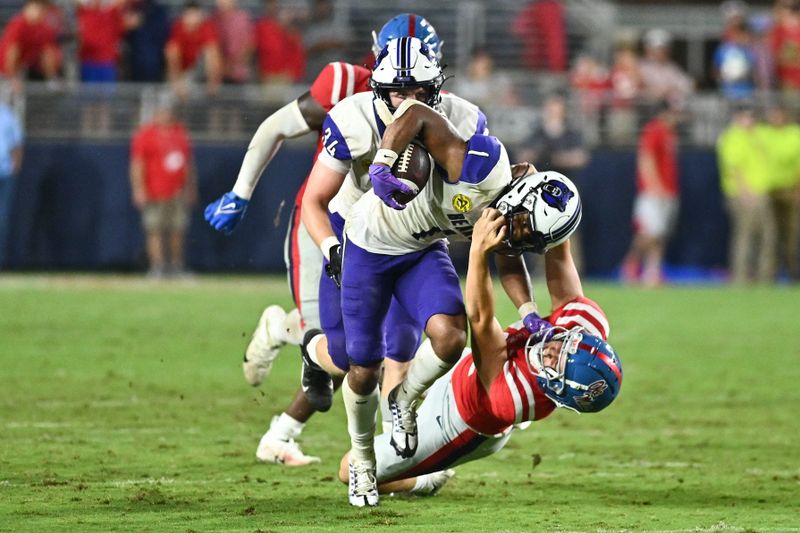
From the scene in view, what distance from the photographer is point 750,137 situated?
51.3ft

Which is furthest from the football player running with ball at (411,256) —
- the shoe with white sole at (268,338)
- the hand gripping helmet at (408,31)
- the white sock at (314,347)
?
the shoe with white sole at (268,338)

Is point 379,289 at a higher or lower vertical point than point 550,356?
higher

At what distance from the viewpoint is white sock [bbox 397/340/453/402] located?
5367 millimetres

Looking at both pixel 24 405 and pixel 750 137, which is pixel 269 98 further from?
pixel 24 405

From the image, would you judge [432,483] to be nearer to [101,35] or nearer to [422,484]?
[422,484]

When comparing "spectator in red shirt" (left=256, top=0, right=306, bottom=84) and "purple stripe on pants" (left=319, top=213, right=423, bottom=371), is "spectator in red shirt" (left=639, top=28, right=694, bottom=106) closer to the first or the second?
"spectator in red shirt" (left=256, top=0, right=306, bottom=84)

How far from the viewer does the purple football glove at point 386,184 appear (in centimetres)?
514

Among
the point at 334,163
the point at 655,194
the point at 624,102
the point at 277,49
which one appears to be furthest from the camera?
the point at 624,102

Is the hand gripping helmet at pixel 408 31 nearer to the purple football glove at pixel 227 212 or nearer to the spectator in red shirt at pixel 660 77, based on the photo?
the purple football glove at pixel 227 212

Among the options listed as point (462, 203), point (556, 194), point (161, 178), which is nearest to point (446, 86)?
point (161, 178)

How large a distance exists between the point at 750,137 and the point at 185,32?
6203mm

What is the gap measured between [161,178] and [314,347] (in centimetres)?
893

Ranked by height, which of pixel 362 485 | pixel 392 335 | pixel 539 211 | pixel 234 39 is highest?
pixel 234 39

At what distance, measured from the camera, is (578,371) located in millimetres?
5031
